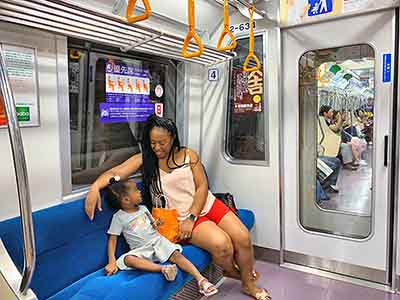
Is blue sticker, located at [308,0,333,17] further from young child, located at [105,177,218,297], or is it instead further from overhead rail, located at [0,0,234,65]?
young child, located at [105,177,218,297]

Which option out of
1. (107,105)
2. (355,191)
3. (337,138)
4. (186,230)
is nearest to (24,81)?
(107,105)

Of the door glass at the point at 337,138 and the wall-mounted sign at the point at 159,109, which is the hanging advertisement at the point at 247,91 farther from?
the wall-mounted sign at the point at 159,109

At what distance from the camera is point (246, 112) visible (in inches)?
126

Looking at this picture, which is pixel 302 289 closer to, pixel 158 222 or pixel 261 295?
pixel 261 295

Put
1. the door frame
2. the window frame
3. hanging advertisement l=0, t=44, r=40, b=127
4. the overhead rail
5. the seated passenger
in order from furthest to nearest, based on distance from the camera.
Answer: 1. the window frame
2. the seated passenger
3. the door frame
4. hanging advertisement l=0, t=44, r=40, b=127
5. the overhead rail

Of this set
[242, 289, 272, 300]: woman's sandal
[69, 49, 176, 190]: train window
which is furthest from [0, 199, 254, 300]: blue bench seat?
[242, 289, 272, 300]: woman's sandal

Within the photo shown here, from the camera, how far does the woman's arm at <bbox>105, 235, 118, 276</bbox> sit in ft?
6.77

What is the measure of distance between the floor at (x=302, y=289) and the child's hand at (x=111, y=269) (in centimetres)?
87

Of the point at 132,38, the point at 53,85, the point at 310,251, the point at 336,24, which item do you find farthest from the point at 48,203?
the point at 336,24

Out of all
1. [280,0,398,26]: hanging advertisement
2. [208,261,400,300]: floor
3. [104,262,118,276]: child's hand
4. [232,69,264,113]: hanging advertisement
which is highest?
[280,0,398,26]: hanging advertisement

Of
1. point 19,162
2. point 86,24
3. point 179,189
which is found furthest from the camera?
point 179,189

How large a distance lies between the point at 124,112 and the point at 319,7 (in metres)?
1.71

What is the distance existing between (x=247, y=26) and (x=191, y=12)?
119 cm

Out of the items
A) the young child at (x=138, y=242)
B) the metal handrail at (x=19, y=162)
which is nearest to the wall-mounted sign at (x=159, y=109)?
the young child at (x=138, y=242)
